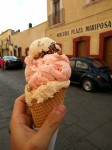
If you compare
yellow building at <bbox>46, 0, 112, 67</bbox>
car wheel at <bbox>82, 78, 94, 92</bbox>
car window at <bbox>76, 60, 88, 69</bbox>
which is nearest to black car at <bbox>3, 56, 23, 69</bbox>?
yellow building at <bbox>46, 0, 112, 67</bbox>

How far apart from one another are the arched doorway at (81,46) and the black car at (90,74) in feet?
13.8

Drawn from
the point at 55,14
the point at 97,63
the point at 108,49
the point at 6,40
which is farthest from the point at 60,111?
the point at 6,40

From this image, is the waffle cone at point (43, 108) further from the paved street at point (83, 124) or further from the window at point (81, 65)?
the window at point (81, 65)

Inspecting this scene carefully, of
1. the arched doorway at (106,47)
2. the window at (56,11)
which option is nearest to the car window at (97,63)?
the arched doorway at (106,47)

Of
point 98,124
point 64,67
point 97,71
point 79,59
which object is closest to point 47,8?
point 79,59

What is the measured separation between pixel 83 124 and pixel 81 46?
1006cm

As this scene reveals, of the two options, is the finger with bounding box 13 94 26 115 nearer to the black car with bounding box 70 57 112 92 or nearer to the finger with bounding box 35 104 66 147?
the finger with bounding box 35 104 66 147

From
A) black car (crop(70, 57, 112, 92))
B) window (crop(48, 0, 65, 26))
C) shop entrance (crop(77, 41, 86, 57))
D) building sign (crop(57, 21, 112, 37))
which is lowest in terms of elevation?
black car (crop(70, 57, 112, 92))

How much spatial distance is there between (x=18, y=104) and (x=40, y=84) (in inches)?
17.7

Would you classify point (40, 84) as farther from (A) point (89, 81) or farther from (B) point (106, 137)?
(A) point (89, 81)

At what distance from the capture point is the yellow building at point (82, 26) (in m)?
11.3

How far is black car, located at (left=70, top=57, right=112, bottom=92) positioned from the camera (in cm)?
761

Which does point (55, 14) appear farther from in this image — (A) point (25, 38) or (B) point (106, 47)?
(A) point (25, 38)

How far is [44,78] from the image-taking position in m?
1.74
